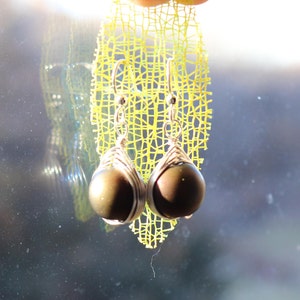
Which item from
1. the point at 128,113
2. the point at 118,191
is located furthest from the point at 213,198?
the point at 118,191

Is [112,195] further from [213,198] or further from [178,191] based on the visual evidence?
[213,198]

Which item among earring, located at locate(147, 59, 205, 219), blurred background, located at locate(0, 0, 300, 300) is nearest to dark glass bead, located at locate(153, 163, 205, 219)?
earring, located at locate(147, 59, 205, 219)

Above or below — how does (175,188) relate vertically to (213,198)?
above

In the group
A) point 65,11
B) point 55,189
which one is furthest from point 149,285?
point 65,11

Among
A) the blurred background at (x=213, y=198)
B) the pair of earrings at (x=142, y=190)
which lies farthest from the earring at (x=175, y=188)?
the blurred background at (x=213, y=198)

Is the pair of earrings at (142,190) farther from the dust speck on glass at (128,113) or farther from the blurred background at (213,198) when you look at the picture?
the blurred background at (213,198)

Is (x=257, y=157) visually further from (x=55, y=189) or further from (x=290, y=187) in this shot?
(x=55, y=189)

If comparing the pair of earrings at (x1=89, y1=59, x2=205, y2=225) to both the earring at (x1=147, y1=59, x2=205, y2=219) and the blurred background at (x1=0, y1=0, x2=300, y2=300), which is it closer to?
the earring at (x1=147, y1=59, x2=205, y2=219)
